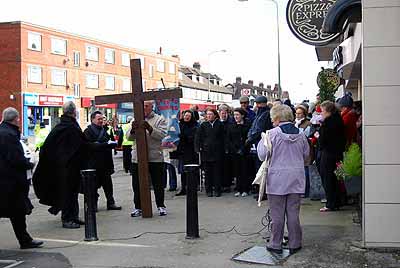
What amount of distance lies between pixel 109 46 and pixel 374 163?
6173 centimetres

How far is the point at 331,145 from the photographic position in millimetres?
9555

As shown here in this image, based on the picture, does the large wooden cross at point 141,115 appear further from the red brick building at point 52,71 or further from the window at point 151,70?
the window at point 151,70

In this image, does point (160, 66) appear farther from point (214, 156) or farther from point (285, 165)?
point (285, 165)

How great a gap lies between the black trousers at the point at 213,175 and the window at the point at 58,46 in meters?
47.2

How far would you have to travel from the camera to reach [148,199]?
9.43 metres

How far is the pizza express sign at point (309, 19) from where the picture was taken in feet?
39.8

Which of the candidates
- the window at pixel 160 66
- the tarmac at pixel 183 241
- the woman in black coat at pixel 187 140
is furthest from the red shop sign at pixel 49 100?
the tarmac at pixel 183 241

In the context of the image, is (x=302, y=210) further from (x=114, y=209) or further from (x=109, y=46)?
(x=109, y=46)

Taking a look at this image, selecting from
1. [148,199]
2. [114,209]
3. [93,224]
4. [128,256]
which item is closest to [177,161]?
[114,209]

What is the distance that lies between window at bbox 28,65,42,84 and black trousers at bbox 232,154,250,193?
4383 cm

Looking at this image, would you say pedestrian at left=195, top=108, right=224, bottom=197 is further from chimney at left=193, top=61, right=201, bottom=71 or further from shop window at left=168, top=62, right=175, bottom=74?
chimney at left=193, top=61, right=201, bottom=71

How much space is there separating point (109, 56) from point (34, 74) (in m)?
14.9

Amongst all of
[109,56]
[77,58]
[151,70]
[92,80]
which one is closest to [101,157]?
[77,58]

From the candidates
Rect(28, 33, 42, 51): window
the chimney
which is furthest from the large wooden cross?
the chimney
